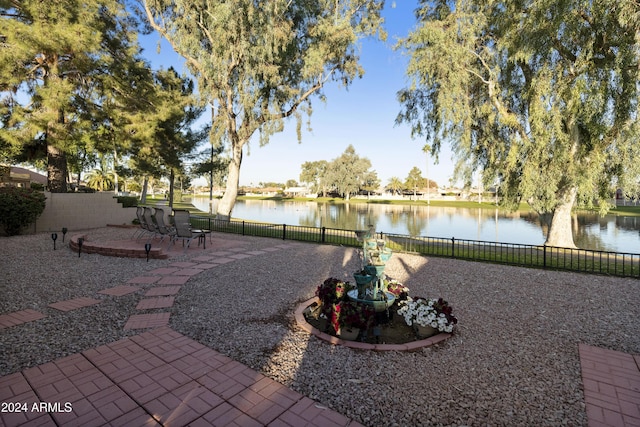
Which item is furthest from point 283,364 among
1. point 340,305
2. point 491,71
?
point 491,71

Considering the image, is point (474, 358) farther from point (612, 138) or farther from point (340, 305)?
point (612, 138)

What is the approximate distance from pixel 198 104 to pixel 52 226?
353 inches

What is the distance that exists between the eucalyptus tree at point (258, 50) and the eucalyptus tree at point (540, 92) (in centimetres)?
480

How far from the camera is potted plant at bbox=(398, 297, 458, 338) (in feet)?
13.1

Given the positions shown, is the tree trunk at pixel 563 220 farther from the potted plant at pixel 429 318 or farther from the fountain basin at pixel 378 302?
the fountain basin at pixel 378 302

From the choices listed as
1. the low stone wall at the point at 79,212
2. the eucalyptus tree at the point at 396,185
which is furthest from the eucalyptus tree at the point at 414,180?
the low stone wall at the point at 79,212

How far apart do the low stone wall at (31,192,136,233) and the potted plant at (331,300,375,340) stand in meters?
15.0

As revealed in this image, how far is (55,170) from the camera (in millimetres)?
14383

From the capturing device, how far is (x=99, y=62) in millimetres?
13344

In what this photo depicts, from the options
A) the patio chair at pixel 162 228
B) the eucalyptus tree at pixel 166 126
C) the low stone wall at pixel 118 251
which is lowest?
the low stone wall at pixel 118 251

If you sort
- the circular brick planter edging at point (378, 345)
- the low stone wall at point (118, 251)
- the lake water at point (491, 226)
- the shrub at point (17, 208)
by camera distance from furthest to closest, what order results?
the lake water at point (491, 226) → the shrub at point (17, 208) → the low stone wall at point (118, 251) → the circular brick planter edging at point (378, 345)

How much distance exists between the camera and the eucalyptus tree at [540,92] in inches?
409

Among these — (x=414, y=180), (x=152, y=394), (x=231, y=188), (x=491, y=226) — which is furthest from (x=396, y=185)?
(x=152, y=394)

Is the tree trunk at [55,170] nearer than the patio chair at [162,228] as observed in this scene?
No
